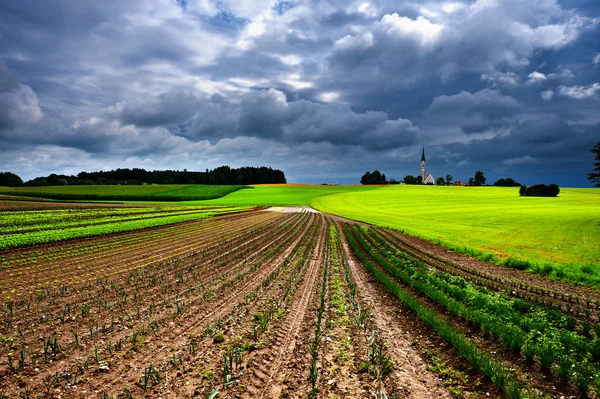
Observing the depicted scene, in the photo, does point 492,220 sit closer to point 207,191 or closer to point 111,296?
point 111,296

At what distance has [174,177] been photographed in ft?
500

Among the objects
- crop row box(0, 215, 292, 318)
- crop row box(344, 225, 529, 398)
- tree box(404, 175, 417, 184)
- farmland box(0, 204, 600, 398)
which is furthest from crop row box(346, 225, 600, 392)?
tree box(404, 175, 417, 184)

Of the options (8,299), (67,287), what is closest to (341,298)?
(67,287)

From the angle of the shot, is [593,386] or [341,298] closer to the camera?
[593,386]

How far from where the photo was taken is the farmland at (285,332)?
6430 mm

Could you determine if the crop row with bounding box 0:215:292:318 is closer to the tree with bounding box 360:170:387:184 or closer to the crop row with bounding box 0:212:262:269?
the crop row with bounding box 0:212:262:269

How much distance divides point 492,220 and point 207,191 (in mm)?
90692

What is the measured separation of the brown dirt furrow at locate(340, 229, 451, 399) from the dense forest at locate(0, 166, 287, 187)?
489 feet

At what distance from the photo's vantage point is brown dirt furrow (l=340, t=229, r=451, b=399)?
6324 mm

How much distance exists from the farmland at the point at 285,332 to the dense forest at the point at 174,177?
142 meters

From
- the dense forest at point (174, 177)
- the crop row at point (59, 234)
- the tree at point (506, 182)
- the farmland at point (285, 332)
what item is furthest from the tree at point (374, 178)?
the farmland at point (285, 332)

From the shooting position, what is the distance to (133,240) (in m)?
26.3

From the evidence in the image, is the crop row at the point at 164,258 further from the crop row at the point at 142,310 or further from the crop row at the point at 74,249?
the crop row at the point at 74,249

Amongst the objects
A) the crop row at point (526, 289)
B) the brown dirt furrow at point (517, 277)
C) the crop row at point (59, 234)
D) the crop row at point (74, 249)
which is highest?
the crop row at point (59, 234)
